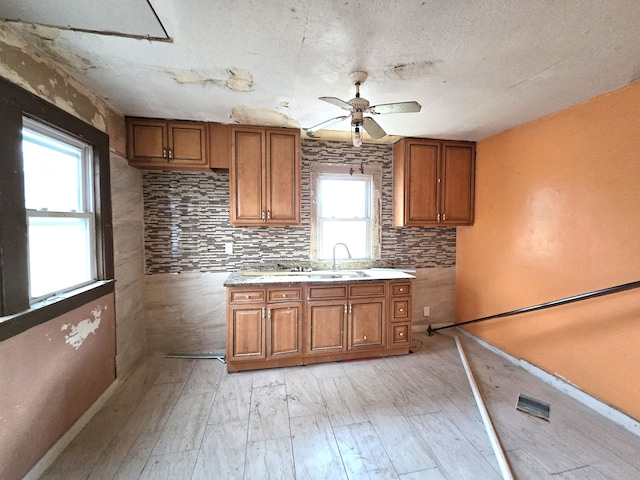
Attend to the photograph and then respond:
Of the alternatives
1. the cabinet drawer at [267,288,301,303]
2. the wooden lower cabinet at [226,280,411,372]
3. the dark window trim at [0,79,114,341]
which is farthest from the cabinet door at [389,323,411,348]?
the dark window trim at [0,79,114,341]

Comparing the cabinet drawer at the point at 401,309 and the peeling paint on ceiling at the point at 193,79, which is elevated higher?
the peeling paint on ceiling at the point at 193,79

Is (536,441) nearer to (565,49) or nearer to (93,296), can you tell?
(565,49)

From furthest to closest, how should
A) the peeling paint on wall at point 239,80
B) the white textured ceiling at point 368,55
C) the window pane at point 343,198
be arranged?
1. the window pane at point 343,198
2. the peeling paint on wall at point 239,80
3. the white textured ceiling at point 368,55

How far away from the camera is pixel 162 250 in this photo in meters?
2.88

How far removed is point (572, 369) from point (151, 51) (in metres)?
3.81

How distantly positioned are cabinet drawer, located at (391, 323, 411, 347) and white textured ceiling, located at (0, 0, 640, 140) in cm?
213

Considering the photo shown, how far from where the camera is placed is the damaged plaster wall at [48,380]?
1.33m

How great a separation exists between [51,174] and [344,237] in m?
2.64

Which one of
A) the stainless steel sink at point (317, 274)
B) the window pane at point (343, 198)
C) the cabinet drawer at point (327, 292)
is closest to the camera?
the cabinet drawer at point (327, 292)

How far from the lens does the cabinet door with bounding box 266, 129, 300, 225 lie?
277 centimetres

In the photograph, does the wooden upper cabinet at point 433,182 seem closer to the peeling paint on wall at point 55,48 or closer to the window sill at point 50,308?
the peeling paint on wall at point 55,48

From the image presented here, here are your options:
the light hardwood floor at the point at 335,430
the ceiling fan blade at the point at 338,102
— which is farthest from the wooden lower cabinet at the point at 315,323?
the ceiling fan blade at the point at 338,102

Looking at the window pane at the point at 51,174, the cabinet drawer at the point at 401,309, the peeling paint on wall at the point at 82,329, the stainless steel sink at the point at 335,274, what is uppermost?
the window pane at the point at 51,174

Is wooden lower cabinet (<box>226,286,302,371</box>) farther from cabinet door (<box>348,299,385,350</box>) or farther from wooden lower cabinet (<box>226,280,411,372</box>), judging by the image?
cabinet door (<box>348,299,385,350</box>)
